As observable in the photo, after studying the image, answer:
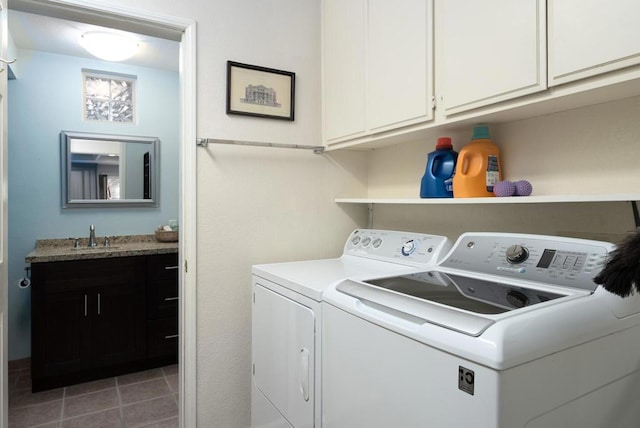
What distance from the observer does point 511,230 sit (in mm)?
1494

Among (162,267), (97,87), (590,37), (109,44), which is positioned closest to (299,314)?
(590,37)

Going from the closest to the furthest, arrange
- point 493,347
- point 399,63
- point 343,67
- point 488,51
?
point 493,347 < point 488,51 < point 399,63 < point 343,67

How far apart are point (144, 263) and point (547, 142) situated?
2.67 metres

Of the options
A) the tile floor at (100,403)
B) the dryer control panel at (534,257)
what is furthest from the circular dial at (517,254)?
the tile floor at (100,403)

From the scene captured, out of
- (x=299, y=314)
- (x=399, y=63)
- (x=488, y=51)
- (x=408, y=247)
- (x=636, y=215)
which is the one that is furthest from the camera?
(x=408, y=247)

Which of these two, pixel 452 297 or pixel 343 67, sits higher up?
pixel 343 67

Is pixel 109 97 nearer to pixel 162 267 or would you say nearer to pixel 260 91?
pixel 162 267

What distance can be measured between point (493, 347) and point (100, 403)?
2664mm

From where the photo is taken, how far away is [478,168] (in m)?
1.45

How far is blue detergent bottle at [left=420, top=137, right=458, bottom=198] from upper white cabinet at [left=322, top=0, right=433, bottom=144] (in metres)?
0.21

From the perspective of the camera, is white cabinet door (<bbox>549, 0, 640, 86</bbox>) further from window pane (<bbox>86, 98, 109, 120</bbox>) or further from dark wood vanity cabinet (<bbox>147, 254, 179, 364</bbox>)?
window pane (<bbox>86, 98, 109, 120</bbox>)

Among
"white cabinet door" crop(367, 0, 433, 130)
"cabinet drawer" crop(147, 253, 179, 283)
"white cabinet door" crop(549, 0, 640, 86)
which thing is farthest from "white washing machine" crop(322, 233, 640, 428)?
"cabinet drawer" crop(147, 253, 179, 283)

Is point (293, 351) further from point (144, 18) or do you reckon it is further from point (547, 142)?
point (144, 18)

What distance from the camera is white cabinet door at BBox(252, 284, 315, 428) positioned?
1308mm
